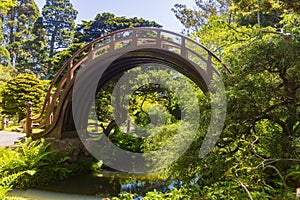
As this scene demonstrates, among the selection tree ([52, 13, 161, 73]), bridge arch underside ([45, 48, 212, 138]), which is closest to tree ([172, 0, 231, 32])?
tree ([52, 13, 161, 73])

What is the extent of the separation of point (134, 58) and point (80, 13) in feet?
67.6

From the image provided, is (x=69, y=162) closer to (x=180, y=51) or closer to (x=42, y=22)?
(x=180, y=51)

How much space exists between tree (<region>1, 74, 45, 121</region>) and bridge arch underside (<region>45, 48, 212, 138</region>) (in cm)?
518

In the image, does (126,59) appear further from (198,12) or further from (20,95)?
(198,12)

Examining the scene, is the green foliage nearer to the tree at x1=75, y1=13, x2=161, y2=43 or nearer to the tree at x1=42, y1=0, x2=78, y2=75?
the tree at x1=75, y1=13, x2=161, y2=43

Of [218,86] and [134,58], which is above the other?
[134,58]

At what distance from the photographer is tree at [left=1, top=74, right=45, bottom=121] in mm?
12617

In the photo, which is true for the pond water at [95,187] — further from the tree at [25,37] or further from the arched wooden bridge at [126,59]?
the tree at [25,37]

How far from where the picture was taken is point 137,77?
31.6 feet

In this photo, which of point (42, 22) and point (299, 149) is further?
point (42, 22)

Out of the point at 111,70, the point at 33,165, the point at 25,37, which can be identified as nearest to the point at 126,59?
the point at 111,70

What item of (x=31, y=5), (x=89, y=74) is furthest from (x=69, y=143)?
(x=31, y=5)

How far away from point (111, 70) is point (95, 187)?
350cm

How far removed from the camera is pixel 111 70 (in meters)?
8.38
